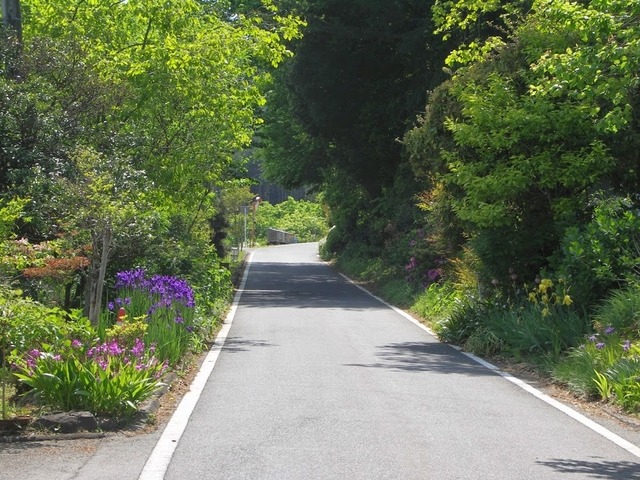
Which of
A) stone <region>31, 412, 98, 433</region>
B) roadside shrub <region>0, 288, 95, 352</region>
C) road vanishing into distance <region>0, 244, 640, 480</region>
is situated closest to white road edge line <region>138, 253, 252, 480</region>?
road vanishing into distance <region>0, 244, 640, 480</region>

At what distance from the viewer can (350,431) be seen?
909 cm

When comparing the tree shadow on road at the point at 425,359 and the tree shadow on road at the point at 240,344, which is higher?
the tree shadow on road at the point at 425,359

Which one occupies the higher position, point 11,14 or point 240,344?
point 11,14

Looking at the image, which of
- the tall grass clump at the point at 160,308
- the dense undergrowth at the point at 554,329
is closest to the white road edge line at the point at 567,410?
the dense undergrowth at the point at 554,329

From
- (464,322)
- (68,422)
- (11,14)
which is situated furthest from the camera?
(464,322)

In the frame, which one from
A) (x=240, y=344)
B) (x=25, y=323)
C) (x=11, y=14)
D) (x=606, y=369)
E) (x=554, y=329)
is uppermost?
(x=11, y=14)

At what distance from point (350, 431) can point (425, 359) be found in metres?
6.11

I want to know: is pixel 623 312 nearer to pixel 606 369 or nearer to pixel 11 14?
pixel 606 369

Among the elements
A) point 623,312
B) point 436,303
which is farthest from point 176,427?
point 436,303

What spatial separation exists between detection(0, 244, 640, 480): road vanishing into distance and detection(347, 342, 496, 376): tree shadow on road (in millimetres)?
32

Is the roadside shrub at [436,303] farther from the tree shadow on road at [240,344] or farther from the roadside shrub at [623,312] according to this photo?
the roadside shrub at [623,312]

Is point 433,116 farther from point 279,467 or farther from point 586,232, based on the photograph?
point 279,467

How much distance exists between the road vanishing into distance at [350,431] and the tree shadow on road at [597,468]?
0.04ft

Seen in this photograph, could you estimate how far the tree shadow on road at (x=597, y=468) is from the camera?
7609 mm
